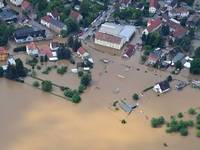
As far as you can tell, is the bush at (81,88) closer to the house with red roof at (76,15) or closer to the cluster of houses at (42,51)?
the cluster of houses at (42,51)

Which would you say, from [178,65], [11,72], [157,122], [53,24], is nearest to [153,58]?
[178,65]

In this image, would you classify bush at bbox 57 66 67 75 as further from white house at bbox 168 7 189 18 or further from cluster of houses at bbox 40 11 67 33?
white house at bbox 168 7 189 18

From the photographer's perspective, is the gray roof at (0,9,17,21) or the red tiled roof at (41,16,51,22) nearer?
the red tiled roof at (41,16,51,22)

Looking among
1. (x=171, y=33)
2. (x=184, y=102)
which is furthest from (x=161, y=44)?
(x=184, y=102)

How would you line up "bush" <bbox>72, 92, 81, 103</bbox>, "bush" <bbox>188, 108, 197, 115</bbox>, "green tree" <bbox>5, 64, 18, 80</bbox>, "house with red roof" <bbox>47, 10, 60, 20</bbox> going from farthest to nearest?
"house with red roof" <bbox>47, 10, 60, 20</bbox>
"green tree" <bbox>5, 64, 18, 80</bbox>
"bush" <bbox>72, 92, 81, 103</bbox>
"bush" <bbox>188, 108, 197, 115</bbox>

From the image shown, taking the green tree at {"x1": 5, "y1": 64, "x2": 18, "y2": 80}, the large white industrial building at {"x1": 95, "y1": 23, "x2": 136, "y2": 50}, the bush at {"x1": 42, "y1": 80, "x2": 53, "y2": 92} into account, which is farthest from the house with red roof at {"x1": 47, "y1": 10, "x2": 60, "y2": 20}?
the bush at {"x1": 42, "y1": 80, "x2": 53, "y2": 92}

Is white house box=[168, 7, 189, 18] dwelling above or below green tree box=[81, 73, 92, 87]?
above

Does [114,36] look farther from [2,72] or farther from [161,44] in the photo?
[2,72]
